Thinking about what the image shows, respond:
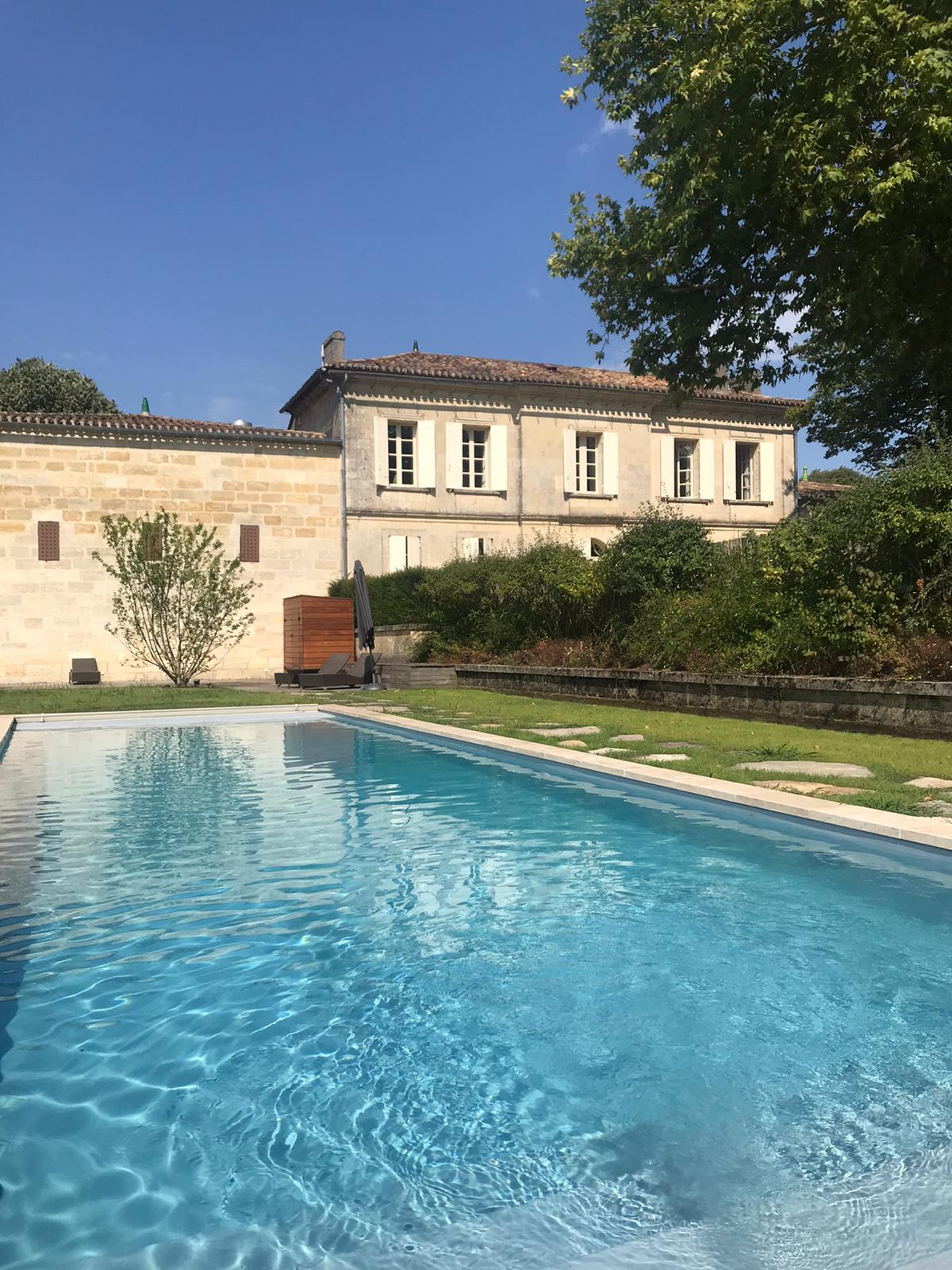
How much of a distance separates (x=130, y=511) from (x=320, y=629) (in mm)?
6101

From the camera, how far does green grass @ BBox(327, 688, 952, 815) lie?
6250 millimetres

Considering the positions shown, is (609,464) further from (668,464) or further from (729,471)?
(729,471)

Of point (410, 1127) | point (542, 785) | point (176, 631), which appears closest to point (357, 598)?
point (176, 631)

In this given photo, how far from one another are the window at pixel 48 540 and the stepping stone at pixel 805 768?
20347mm

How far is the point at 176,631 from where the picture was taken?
75.5 ft

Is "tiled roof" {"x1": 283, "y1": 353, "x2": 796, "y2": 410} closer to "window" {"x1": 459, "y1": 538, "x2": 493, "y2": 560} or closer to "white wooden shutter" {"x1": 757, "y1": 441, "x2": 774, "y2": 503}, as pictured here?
"white wooden shutter" {"x1": 757, "y1": 441, "x2": 774, "y2": 503}

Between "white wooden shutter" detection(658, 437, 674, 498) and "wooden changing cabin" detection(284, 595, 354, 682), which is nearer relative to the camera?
"wooden changing cabin" detection(284, 595, 354, 682)

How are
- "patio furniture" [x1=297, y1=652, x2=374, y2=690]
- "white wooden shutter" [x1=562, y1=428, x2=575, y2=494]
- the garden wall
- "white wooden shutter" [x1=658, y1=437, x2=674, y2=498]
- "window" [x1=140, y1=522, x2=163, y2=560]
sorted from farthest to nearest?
"white wooden shutter" [x1=658, y1=437, x2=674, y2=498] → "white wooden shutter" [x1=562, y1=428, x2=575, y2=494] → "window" [x1=140, y1=522, x2=163, y2=560] → "patio furniture" [x1=297, y1=652, x2=374, y2=690] → the garden wall

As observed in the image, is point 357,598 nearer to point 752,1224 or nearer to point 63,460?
point 63,460

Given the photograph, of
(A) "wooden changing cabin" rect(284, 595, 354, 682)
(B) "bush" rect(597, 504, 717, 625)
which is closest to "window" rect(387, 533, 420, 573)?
(A) "wooden changing cabin" rect(284, 595, 354, 682)

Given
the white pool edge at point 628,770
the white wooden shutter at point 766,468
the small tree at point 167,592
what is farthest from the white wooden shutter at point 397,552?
the white pool edge at point 628,770

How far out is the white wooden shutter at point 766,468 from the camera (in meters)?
29.9

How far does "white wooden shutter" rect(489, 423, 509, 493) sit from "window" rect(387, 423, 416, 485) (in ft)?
7.45

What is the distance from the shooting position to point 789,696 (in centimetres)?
1022
